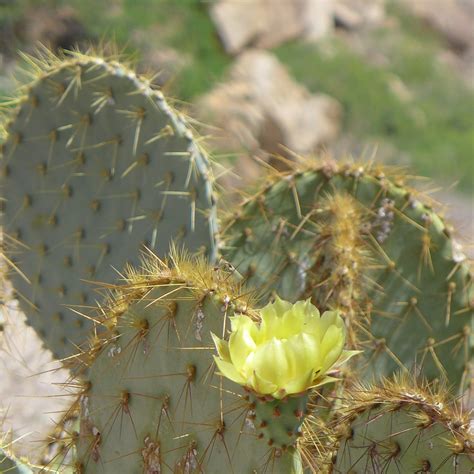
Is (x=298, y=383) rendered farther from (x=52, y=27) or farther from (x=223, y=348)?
(x=52, y=27)

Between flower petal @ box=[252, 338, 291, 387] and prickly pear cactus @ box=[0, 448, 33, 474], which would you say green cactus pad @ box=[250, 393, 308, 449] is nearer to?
flower petal @ box=[252, 338, 291, 387]

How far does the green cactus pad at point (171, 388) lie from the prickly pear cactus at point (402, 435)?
0.14 m

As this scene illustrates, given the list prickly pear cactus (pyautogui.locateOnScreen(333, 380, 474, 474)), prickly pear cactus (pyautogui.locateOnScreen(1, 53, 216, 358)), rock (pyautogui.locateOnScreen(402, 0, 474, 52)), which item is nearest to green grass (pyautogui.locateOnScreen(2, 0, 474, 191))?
rock (pyautogui.locateOnScreen(402, 0, 474, 52))

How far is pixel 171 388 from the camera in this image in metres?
1.32

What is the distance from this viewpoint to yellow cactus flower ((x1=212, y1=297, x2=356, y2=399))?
107 centimetres

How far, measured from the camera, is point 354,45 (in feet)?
31.6

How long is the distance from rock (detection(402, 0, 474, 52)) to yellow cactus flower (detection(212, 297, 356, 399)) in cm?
981

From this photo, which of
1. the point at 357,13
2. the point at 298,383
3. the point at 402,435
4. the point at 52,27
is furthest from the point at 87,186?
the point at 357,13

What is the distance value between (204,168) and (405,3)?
30.2 feet

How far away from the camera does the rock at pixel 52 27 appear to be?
6902 mm

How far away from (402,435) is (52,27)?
20.0ft

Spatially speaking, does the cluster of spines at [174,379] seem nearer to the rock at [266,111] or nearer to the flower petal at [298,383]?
the flower petal at [298,383]

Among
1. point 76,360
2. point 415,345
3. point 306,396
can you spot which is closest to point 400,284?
point 415,345

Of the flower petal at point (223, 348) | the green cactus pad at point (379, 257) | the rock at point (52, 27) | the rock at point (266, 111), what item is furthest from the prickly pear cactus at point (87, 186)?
the rock at point (52, 27)
